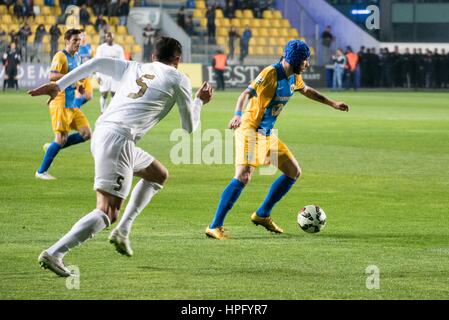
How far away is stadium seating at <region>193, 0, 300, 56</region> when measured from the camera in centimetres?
5012

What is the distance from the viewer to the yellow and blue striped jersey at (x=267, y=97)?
10.9 m

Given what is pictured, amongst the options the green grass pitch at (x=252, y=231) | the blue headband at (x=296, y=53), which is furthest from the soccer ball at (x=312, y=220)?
the blue headband at (x=296, y=53)

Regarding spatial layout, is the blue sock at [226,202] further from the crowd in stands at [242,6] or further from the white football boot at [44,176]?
the crowd in stands at [242,6]

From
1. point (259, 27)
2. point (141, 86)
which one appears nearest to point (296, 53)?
point (141, 86)

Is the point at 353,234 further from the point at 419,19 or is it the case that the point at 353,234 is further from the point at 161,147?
the point at 419,19

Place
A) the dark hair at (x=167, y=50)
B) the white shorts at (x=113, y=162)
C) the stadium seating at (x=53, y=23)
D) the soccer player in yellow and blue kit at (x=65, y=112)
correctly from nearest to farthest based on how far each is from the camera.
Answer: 1. the white shorts at (x=113, y=162)
2. the dark hair at (x=167, y=50)
3. the soccer player in yellow and blue kit at (x=65, y=112)
4. the stadium seating at (x=53, y=23)

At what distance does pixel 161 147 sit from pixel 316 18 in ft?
104

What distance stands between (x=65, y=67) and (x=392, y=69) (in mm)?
35392

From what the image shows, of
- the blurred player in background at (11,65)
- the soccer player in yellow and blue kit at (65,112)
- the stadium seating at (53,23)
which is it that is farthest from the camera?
the stadium seating at (53,23)

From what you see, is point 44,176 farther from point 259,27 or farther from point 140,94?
point 259,27

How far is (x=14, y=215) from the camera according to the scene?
39.2 ft

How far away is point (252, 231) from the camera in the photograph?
11172mm

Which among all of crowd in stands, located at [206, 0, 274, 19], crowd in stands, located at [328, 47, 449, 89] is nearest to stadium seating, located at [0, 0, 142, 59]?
crowd in stands, located at [206, 0, 274, 19]

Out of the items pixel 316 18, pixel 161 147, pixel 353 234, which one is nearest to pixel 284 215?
pixel 353 234
